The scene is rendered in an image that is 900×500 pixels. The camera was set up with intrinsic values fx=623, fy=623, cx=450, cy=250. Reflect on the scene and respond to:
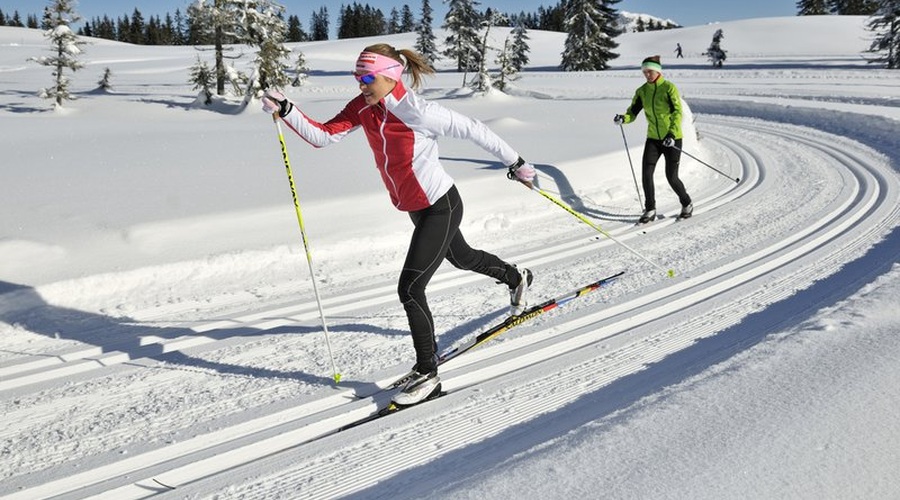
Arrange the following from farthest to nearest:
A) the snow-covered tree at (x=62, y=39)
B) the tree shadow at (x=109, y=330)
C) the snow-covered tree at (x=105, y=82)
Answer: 1. the snow-covered tree at (x=105, y=82)
2. the snow-covered tree at (x=62, y=39)
3. the tree shadow at (x=109, y=330)

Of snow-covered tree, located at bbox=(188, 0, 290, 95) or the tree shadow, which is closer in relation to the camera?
the tree shadow

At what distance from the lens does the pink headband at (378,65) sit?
3.31 metres

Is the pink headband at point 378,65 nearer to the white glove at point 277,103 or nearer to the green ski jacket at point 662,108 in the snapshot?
the white glove at point 277,103

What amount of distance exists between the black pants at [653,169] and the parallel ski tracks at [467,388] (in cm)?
166

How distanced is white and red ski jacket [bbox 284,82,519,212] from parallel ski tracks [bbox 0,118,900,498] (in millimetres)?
1204

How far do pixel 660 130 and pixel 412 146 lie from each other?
Answer: 518 centimetres

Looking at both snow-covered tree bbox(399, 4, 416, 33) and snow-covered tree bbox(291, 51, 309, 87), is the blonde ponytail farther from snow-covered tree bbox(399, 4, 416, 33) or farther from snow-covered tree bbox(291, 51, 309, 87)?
snow-covered tree bbox(399, 4, 416, 33)

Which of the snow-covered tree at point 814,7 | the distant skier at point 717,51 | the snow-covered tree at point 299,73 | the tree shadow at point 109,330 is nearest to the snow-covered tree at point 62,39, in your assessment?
the snow-covered tree at point 299,73

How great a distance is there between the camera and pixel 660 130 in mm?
7742

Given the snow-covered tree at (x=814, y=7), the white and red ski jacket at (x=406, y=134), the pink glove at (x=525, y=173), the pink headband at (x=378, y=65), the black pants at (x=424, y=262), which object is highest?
the snow-covered tree at (x=814, y=7)

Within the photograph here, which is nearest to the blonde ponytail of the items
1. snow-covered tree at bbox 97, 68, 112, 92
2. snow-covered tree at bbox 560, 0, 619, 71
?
snow-covered tree at bbox 97, 68, 112, 92

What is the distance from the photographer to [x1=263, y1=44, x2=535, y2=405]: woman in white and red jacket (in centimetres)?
339

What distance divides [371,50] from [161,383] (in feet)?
8.00

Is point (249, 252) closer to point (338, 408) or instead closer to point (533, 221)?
point (338, 408)
